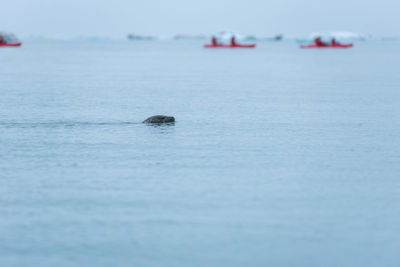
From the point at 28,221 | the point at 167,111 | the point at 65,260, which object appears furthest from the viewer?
the point at 167,111

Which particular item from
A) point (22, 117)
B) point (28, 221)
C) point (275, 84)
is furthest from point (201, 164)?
point (275, 84)

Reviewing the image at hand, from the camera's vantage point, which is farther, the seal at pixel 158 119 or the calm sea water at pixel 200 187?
the seal at pixel 158 119

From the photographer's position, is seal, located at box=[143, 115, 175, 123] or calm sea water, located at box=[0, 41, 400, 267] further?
seal, located at box=[143, 115, 175, 123]

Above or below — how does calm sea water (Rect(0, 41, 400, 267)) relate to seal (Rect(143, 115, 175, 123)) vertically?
below

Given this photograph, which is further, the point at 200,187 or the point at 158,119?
the point at 158,119

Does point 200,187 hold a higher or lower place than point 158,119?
lower

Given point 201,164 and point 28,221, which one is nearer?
point 28,221

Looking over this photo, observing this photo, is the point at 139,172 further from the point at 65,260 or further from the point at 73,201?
the point at 65,260

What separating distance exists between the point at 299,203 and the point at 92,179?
289 inches

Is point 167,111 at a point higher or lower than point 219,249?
higher

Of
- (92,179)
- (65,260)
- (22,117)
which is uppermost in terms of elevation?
(22,117)

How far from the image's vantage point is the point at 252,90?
59.0 meters

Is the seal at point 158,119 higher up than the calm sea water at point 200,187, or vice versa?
the seal at point 158,119

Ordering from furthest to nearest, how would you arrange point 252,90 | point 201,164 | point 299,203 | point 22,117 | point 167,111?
1. point 252,90
2. point 167,111
3. point 22,117
4. point 201,164
5. point 299,203
